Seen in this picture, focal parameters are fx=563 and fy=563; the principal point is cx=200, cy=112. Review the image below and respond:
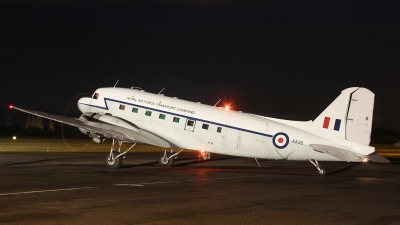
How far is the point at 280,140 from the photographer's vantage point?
91.3 ft

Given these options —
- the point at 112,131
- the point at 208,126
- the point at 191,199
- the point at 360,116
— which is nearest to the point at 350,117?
the point at 360,116

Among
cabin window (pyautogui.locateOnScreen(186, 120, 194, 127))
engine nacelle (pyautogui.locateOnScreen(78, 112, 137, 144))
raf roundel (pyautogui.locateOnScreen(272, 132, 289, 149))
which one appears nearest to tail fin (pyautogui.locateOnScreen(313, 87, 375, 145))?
raf roundel (pyautogui.locateOnScreen(272, 132, 289, 149))

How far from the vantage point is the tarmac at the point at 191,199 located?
13.8 meters

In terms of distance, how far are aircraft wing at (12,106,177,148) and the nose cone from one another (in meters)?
2.37

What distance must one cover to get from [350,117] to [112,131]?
12585 millimetres

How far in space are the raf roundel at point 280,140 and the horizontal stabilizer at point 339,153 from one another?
1646mm

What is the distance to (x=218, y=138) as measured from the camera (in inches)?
1179

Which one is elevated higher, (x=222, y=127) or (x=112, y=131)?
(x=222, y=127)

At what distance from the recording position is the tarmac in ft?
45.1

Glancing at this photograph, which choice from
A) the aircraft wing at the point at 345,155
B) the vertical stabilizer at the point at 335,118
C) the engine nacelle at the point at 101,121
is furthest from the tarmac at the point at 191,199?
the engine nacelle at the point at 101,121

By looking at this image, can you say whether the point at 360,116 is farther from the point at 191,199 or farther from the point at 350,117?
the point at 191,199

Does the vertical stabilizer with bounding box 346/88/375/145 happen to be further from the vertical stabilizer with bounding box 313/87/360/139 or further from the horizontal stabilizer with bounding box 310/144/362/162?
the horizontal stabilizer with bounding box 310/144/362/162

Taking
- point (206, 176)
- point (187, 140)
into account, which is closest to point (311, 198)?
point (206, 176)

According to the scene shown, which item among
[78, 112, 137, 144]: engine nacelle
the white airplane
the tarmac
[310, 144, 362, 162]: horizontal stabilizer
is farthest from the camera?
[78, 112, 137, 144]: engine nacelle
